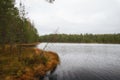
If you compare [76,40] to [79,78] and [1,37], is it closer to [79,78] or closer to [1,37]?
[1,37]

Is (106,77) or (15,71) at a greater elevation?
(15,71)

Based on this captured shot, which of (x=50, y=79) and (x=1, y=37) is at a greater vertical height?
(x=1, y=37)

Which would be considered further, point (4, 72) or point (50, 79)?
point (50, 79)

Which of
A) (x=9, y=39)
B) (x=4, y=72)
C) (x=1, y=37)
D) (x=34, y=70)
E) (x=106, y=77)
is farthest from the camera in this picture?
(x=9, y=39)

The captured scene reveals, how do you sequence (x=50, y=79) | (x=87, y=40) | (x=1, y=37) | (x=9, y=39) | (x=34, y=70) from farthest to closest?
(x=87, y=40) < (x=9, y=39) < (x=1, y=37) < (x=50, y=79) < (x=34, y=70)

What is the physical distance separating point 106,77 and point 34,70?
22.3 feet

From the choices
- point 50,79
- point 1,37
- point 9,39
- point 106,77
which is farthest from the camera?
point 9,39

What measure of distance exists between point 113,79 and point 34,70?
22.6 feet

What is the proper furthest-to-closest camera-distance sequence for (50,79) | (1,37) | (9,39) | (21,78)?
(9,39) → (1,37) → (50,79) → (21,78)

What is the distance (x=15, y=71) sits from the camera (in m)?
15.9

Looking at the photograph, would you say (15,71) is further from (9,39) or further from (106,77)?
(9,39)

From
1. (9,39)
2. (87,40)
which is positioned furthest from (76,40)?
(9,39)

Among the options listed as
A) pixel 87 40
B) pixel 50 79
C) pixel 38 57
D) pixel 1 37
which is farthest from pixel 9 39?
pixel 87 40

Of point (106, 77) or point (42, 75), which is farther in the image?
point (106, 77)
